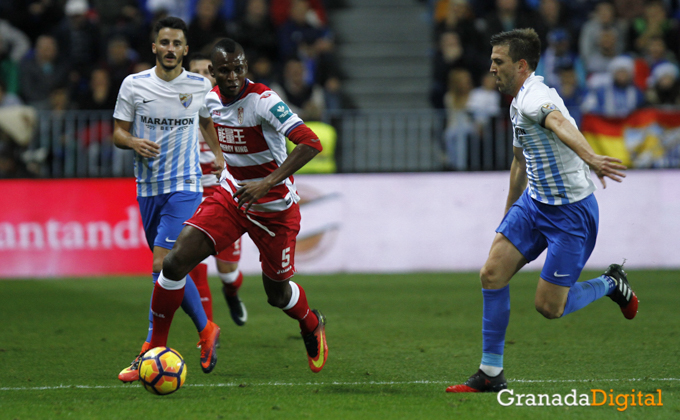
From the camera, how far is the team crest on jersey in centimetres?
624

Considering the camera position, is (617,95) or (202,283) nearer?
(202,283)

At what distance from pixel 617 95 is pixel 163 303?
32.7 feet

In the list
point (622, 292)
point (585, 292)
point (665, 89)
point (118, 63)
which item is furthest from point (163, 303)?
point (665, 89)

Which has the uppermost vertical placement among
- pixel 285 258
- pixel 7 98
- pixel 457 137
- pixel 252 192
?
pixel 7 98

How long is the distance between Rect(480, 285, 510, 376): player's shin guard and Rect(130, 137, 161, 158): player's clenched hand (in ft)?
8.22

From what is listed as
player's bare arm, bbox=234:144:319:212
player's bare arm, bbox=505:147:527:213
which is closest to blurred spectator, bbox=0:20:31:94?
player's bare arm, bbox=234:144:319:212

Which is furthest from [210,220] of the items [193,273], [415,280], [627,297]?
[415,280]

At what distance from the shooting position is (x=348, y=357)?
6.39m

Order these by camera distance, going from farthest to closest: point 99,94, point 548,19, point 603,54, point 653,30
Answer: point 653,30, point 548,19, point 603,54, point 99,94

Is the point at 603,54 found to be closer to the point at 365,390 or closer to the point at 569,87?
the point at 569,87

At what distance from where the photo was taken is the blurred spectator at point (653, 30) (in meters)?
15.1

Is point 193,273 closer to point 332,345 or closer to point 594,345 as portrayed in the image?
point 332,345

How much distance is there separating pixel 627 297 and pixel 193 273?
3308 mm

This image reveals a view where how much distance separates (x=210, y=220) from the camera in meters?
5.39
